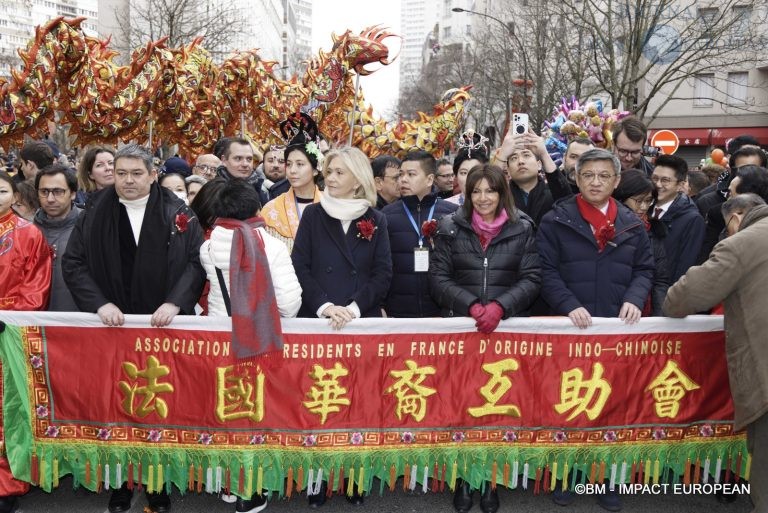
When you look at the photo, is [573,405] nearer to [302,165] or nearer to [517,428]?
[517,428]

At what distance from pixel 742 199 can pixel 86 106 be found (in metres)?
7.61

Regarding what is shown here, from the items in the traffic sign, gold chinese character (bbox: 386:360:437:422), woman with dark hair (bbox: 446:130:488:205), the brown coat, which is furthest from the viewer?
the traffic sign

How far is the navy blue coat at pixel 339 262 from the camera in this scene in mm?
3840

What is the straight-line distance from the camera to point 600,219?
3918 millimetres

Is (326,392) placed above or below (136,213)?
below

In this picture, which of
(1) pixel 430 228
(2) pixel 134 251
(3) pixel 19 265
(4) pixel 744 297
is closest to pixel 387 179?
(1) pixel 430 228

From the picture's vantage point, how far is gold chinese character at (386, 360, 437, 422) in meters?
3.63

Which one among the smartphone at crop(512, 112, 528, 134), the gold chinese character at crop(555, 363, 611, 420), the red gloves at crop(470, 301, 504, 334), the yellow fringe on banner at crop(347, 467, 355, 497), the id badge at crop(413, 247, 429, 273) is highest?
the smartphone at crop(512, 112, 528, 134)

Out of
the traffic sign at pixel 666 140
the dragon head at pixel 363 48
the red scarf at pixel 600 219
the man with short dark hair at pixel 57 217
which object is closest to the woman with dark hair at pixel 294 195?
the man with short dark hair at pixel 57 217

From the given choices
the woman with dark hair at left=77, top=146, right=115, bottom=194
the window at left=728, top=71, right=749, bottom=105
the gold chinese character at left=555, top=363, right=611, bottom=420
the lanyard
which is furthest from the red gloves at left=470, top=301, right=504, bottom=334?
the window at left=728, top=71, right=749, bottom=105

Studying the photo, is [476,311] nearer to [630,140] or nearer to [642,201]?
[642,201]

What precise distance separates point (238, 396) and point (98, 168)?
248cm

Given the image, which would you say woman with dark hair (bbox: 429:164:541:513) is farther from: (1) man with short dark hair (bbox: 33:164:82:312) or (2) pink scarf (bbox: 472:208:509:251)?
(1) man with short dark hair (bbox: 33:164:82:312)

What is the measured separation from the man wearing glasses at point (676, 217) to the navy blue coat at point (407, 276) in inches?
60.1
